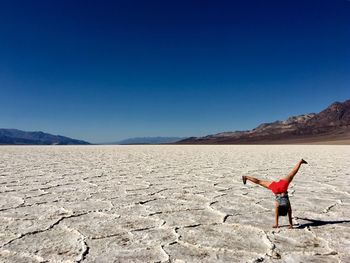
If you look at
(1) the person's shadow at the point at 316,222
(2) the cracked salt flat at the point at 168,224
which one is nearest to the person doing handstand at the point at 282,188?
(2) the cracked salt flat at the point at 168,224

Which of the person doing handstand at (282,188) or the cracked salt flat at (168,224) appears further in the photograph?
the person doing handstand at (282,188)

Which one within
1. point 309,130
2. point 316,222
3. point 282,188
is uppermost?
point 309,130

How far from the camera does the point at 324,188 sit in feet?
15.7

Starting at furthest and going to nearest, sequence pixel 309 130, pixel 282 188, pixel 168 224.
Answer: pixel 309 130
pixel 168 224
pixel 282 188

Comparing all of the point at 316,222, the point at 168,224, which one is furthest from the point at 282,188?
the point at 168,224

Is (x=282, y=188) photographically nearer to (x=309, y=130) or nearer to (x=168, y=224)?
(x=168, y=224)

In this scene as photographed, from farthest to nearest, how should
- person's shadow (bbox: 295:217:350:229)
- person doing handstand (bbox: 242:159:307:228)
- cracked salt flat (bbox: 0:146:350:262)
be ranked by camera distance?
person's shadow (bbox: 295:217:350:229), person doing handstand (bbox: 242:159:307:228), cracked salt flat (bbox: 0:146:350:262)

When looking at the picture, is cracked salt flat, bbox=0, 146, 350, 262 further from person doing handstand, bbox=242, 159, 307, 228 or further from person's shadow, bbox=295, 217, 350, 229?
person doing handstand, bbox=242, 159, 307, 228

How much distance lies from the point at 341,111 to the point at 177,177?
96.0m

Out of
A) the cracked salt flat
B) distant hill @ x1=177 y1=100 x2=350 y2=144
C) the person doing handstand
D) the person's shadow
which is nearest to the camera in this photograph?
the cracked salt flat

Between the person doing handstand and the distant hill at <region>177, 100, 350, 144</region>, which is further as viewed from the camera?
the distant hill at <region>177, 100, 350, 144</region>

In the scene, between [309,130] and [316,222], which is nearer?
[316,222]

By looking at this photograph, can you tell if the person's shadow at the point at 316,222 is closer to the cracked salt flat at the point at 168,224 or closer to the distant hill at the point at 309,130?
the cracked salt flat at the point at 168,224

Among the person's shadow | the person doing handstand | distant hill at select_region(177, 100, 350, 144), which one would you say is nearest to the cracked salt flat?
the person's shadow
